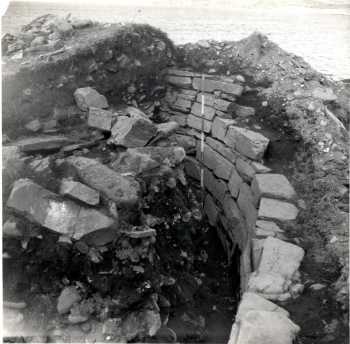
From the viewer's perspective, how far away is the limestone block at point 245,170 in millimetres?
5926

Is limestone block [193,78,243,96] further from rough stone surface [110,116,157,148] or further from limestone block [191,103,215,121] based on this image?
rough stone surface [110,116,157,148]

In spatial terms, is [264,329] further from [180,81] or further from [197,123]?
[180,81]

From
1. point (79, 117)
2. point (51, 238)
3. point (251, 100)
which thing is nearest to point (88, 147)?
point (79, 117)

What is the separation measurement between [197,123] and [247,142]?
150cm

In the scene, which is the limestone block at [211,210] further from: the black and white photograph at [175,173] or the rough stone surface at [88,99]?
the rough stone surface at [88,99]

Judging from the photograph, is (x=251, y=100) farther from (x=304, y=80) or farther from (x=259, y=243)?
(x=259, y=243)

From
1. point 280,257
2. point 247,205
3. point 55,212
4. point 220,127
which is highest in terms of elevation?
point 55,212

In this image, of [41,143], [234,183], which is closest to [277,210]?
[234,183]

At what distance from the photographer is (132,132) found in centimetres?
557

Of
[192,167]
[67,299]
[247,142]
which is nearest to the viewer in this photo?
[67,299]

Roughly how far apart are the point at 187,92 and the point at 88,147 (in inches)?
106

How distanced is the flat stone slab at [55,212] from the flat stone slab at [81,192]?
81 millimetres

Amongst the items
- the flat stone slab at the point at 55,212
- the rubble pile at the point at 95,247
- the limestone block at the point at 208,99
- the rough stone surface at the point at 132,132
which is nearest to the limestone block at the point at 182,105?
the limestone block at the point at 208,99

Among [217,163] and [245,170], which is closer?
[245,170]
